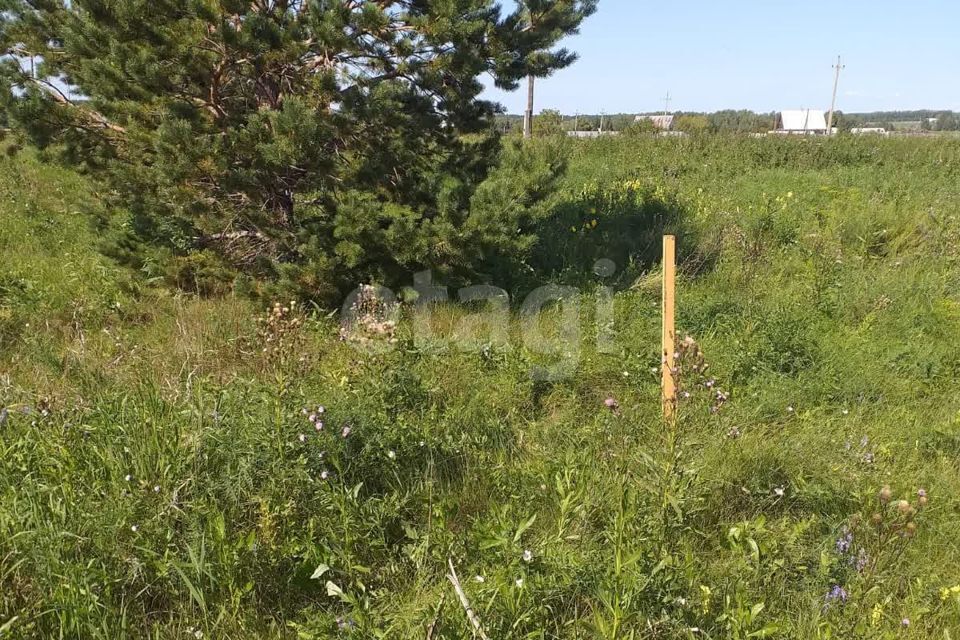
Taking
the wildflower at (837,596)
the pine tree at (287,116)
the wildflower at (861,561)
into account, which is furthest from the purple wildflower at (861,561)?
the pine tree at (287,116)

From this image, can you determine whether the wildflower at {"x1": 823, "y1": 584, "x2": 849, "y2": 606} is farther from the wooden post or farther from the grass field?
the wooden post

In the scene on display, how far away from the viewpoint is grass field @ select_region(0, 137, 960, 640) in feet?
5.84

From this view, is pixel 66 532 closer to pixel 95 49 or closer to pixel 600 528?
pixel 600 528

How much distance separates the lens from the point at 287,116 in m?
3.41

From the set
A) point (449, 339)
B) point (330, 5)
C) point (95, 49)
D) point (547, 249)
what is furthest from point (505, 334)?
point (95, 49)

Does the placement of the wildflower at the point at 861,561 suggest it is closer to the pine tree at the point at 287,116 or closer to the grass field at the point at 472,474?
the grass field at the point at 472,474

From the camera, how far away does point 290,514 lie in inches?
79.7

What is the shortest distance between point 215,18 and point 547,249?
117 inches

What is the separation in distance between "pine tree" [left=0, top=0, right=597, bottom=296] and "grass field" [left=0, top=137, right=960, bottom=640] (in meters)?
0.52

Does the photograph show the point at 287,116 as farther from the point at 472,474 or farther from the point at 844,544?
the point at 844,544

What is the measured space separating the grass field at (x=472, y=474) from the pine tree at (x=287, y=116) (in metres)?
0.52

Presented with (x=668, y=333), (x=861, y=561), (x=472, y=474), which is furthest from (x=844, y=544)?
(x=472, y=474)

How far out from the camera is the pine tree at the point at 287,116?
3502 mm

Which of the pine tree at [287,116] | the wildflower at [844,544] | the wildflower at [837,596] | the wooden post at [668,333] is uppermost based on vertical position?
the pine tree at [287,116]
